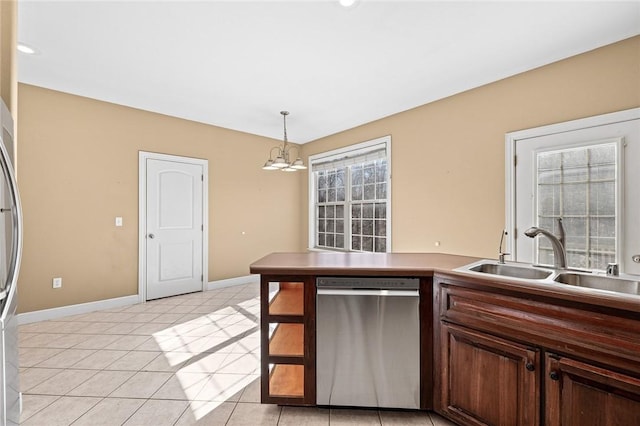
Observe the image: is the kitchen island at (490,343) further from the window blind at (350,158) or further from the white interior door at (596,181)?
the window blind at (350,158)

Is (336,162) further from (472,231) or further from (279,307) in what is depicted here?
(279,307)

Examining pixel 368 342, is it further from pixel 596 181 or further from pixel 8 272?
pixel 596 181

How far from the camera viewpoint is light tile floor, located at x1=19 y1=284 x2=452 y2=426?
70.9 inches

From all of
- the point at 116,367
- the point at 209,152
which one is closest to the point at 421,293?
the point at 116,367

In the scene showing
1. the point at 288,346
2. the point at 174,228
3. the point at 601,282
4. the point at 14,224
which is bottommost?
the point at 288,346

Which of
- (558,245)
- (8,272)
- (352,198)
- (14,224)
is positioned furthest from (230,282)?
(558,245)

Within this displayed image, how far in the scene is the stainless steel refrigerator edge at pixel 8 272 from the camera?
1181mm

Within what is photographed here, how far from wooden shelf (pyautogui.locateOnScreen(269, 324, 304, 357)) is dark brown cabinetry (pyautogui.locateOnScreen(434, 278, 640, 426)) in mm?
861

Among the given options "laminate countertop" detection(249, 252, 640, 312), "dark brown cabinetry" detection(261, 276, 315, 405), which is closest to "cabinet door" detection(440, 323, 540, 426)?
"laminate countertop" detection(249, 252, 640, 312)

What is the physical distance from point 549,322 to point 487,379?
45 centimetres

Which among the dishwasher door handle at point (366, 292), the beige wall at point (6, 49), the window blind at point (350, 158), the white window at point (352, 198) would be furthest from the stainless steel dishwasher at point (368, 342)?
the window blind at point (350, 158)

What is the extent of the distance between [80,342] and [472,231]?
4239 mm

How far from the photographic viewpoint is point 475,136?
3.21 m

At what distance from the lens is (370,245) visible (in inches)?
181
